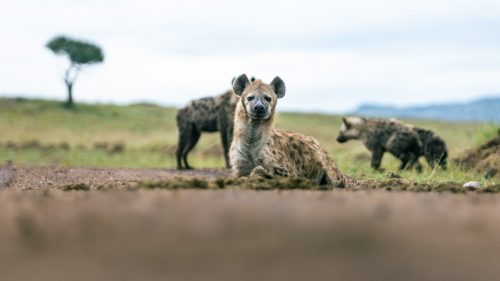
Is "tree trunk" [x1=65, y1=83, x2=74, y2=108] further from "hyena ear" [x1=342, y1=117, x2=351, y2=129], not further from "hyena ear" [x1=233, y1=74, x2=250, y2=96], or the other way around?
"hyena ear" [x1=233, y1=74, x2=250, y2=96]

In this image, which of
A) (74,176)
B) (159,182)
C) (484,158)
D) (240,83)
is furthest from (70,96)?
(159,182)

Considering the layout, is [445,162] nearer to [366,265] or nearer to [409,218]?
[409,218]

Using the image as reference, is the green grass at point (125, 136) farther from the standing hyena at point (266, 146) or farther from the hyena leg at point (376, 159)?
the standing hyena at point (266, 146)

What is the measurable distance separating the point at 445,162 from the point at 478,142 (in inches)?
38.2

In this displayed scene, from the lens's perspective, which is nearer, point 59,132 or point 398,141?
point 398,141

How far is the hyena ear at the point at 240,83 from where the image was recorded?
743 centimetres

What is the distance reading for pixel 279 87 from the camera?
756cm

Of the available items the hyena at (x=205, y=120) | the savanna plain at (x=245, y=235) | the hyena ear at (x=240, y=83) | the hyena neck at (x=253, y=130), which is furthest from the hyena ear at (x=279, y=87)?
the hyena at (x=205, y=120)

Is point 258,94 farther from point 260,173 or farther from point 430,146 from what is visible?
point 430,146

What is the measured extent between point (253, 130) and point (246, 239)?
3.95m

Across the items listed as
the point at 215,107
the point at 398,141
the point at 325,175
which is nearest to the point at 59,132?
the point at 215,107

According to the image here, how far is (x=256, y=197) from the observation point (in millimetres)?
4469

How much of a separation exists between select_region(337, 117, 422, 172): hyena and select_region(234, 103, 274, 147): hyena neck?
17.1 ft

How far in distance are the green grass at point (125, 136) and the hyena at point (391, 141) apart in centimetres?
26
